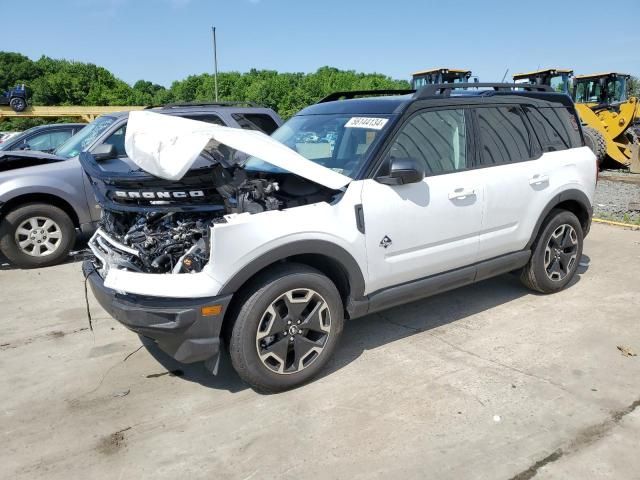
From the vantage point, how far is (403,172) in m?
3.46

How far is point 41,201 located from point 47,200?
7 cm

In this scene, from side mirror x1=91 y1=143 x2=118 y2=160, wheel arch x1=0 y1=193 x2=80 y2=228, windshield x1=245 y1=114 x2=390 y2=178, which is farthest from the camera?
wheel arch x1=0 y1=193 x2=80 y2=228

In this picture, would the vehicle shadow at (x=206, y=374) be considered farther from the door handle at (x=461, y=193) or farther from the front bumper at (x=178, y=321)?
the door handle at (x=461, y=193)

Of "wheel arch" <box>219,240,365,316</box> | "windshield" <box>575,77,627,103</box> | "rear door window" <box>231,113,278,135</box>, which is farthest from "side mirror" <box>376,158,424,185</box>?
"windshield" <box>575,77,627,103</box>

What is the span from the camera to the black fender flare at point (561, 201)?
4625 millimetres

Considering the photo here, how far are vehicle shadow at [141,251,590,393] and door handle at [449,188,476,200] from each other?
45.7 inches

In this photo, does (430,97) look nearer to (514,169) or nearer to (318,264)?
(514,169)

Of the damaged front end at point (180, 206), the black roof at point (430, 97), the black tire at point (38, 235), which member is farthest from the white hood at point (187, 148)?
the black tire at point (38, 235)

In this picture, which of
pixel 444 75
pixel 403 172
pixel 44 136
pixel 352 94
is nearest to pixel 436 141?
pixel 403 172

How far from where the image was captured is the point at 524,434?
2854 mm

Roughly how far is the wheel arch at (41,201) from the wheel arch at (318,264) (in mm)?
4434

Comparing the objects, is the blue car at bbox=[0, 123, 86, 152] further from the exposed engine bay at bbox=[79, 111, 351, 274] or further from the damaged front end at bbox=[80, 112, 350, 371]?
the exposed engine bay at bbox=[79, 111, 351, 274]

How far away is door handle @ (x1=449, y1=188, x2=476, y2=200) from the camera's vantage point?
390 centimetres

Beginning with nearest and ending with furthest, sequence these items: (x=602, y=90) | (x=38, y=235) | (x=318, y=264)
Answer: (x=318, y=264), (x=38, y=235), (x=602, y=90)
